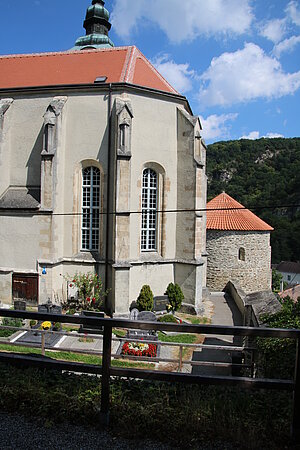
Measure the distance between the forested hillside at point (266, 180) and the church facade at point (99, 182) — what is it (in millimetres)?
35911

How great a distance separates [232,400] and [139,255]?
11486mm

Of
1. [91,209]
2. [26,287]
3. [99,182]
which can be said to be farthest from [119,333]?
[99,182]

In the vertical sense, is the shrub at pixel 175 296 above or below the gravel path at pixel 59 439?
below

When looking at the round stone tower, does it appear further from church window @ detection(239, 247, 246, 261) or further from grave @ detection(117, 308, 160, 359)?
grave @ detection(117, 308, 160, 359)

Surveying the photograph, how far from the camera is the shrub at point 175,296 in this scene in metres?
14.8

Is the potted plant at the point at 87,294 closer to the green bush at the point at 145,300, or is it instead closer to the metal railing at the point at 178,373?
the green bush at the point at 145,300

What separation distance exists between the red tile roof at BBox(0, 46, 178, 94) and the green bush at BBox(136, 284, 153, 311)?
9.53 metres

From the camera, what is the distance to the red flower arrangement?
374 inches

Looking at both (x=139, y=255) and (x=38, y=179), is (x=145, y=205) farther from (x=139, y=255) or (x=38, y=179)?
(x=38, y=179)

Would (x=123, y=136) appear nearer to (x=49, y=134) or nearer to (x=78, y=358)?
(x=49, y=134)

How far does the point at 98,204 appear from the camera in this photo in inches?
589

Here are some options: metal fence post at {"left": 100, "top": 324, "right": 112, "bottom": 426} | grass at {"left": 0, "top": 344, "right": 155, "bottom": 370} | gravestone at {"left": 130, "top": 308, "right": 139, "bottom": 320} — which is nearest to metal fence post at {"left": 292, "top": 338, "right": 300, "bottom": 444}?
metal fence post at {"left": 100, "top": 324, "right": 112, "bottom": 426}

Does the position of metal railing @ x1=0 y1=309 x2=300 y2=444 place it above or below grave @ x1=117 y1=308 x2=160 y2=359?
above

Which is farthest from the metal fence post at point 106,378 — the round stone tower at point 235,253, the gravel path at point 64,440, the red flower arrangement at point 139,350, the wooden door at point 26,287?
the round stone tower at point 235,253
